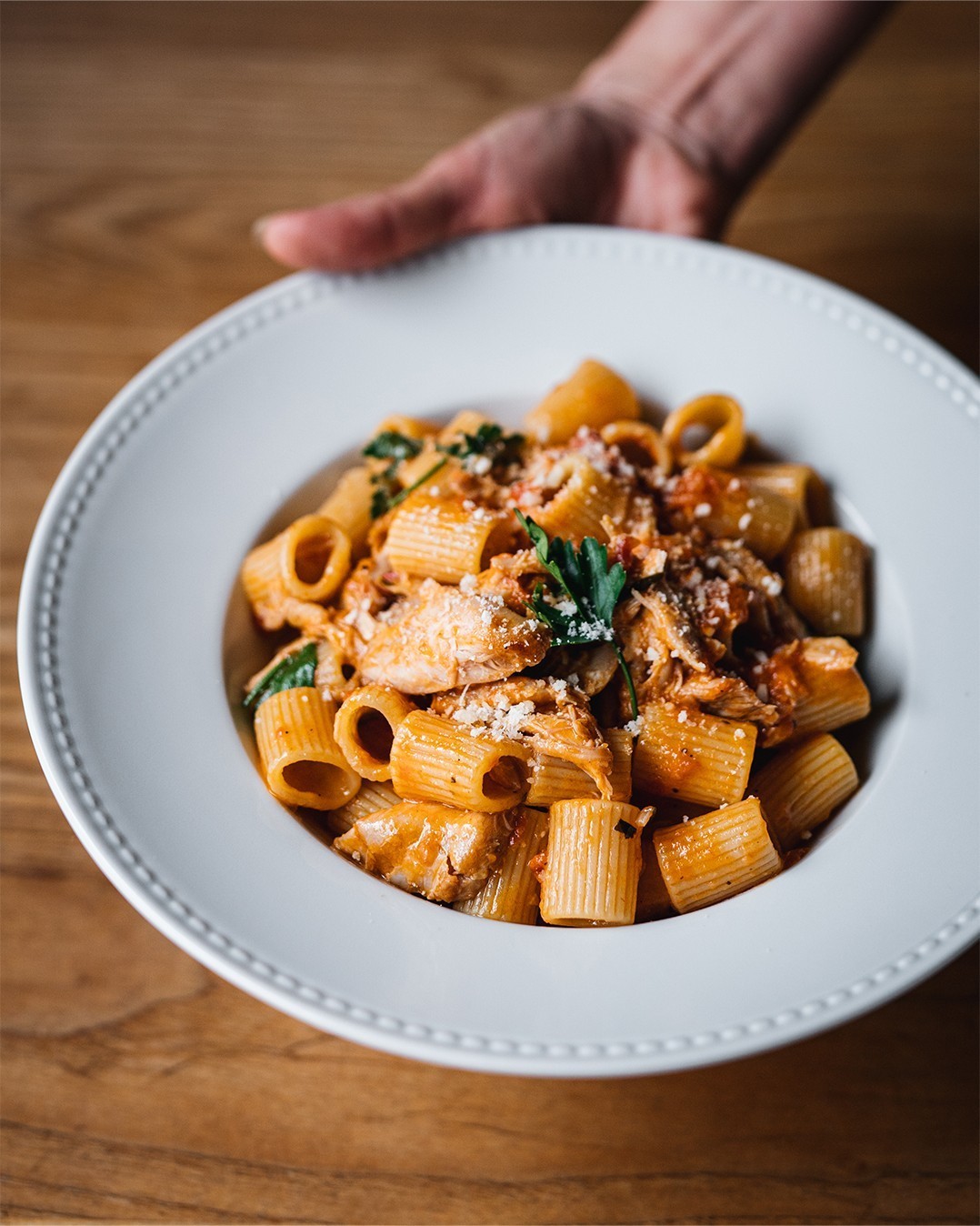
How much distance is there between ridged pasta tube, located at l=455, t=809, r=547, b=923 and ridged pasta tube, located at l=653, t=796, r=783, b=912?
27cm

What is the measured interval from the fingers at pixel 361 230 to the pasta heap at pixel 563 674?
628 millimetres

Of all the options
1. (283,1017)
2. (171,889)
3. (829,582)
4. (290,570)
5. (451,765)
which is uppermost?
(829,582)

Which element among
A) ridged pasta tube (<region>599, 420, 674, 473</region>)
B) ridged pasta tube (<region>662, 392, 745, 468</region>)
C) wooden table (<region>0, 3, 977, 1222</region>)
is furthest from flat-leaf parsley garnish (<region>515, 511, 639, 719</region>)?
wooden table (<region>0, 3, 977, 1222</region>)

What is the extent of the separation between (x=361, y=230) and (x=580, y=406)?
820 mm

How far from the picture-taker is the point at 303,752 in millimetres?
2492

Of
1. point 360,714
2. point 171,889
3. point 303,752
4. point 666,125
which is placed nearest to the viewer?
point 171,889

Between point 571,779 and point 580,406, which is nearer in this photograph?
point 571,779

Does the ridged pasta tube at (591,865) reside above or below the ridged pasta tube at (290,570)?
above

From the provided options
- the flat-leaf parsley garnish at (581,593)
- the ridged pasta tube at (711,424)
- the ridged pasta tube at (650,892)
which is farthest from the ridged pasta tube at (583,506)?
the ridged pasta tube at (650,892)

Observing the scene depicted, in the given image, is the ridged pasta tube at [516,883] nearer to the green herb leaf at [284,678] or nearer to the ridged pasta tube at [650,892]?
the ridged pasta tube at [650,892]

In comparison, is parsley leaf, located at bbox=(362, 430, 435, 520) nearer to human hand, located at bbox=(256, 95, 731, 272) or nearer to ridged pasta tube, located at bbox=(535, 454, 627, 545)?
ridged pasta tube, located at bbox=(535, 454, 627, 545)

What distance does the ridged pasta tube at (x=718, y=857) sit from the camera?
7.86ft

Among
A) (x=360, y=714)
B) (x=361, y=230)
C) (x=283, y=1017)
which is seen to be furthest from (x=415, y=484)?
(x=283, y=1017)

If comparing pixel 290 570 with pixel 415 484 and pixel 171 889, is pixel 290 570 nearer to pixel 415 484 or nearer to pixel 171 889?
pixel 415 484
